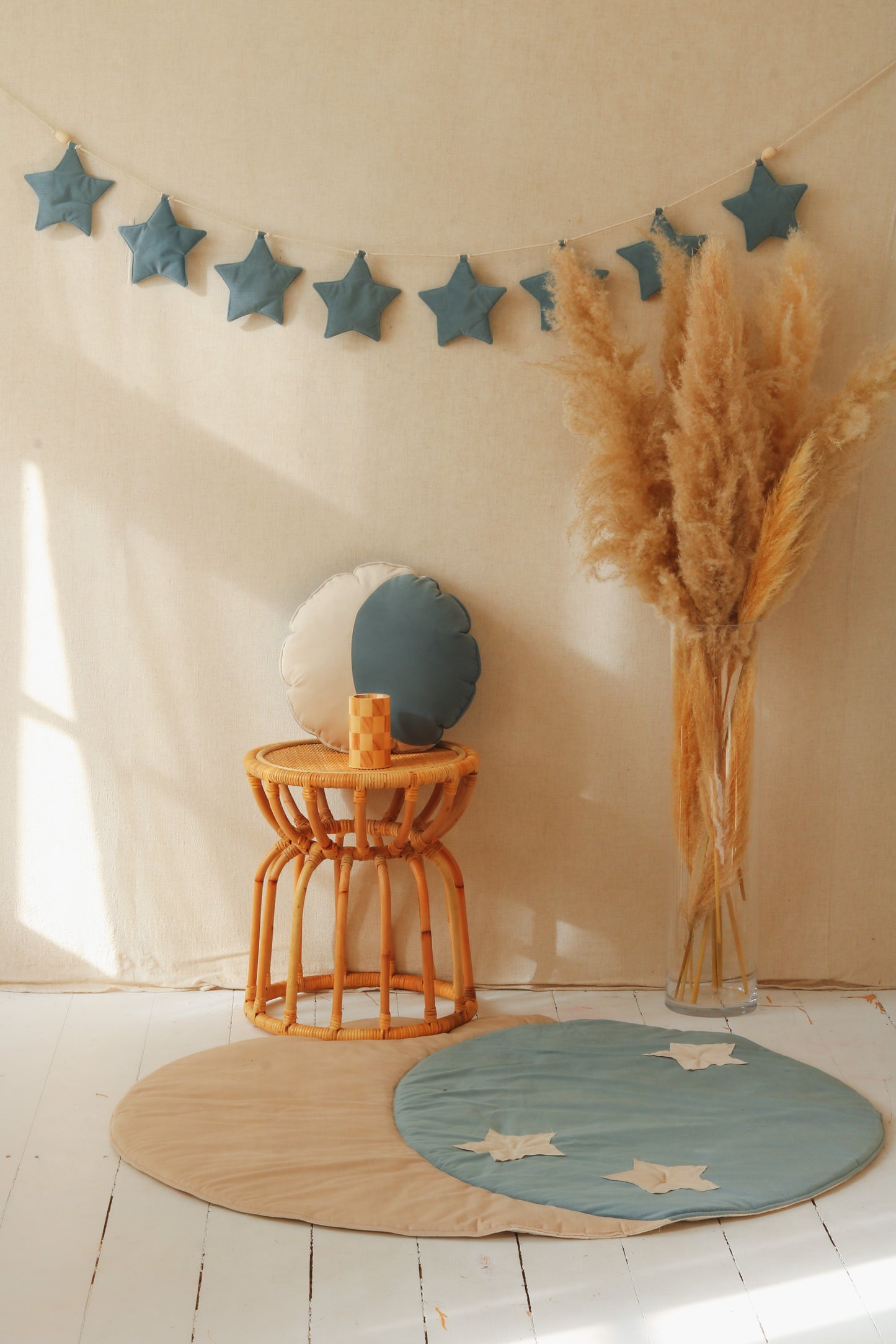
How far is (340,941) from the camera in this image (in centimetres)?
225

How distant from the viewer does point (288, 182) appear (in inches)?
95.3

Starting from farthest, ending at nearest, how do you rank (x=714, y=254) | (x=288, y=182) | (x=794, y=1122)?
(x=288, y=182) → (x=714, y=254) → (x=794, y=1122)

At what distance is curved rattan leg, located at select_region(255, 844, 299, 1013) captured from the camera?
7.73ft

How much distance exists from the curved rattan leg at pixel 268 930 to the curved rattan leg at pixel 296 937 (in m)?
0.05

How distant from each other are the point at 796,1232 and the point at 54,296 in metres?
2.25

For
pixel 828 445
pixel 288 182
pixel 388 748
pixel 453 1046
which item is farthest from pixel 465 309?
pixel 453 1046

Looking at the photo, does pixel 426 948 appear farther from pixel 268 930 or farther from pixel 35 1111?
pixel 35 1111

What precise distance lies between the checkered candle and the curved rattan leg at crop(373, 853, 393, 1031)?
205 mm

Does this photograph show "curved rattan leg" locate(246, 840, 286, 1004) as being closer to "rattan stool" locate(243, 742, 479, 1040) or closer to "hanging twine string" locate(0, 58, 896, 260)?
"rattan stool" locate(243, 742, 479, 1040)

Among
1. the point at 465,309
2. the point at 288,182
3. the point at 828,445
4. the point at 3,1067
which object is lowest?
the point at 3,1067

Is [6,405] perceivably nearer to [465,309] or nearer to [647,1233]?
[465,309]

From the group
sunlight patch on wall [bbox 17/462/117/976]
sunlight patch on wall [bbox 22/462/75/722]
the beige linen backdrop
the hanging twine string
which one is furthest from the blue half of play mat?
the hanging twine string

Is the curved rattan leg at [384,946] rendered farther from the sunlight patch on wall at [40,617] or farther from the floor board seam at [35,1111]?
the sunlight patch on wall at [40,617]

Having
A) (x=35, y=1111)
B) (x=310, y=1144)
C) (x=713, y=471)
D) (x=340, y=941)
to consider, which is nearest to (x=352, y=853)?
(x=340, y=941)
